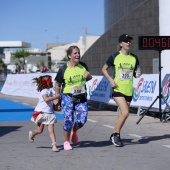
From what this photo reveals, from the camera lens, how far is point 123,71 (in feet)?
32.9

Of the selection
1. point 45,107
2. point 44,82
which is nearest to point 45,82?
point 44,82

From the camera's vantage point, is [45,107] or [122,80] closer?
[45,107]

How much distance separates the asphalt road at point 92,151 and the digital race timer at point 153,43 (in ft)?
7.59

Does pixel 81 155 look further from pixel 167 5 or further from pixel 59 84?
pixel 167 5

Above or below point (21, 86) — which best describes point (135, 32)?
above

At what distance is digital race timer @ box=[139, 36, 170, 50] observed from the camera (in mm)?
15086

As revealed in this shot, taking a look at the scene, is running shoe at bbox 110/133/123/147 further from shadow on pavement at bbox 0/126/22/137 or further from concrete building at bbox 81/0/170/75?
concrete building at bbox 81/0/170/75

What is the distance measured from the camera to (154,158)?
8.73 meters

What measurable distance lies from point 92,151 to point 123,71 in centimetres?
152

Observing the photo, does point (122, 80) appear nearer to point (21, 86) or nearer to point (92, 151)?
point (92, 151)

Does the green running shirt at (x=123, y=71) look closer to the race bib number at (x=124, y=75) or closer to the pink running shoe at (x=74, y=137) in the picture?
the race bib number at (x=124, y=75)

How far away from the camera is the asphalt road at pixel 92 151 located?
8.12 m

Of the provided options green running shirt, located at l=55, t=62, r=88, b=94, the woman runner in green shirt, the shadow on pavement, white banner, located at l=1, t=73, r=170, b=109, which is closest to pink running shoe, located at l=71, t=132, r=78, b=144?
the woman runner in green shirt

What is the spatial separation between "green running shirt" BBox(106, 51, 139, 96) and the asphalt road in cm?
102
